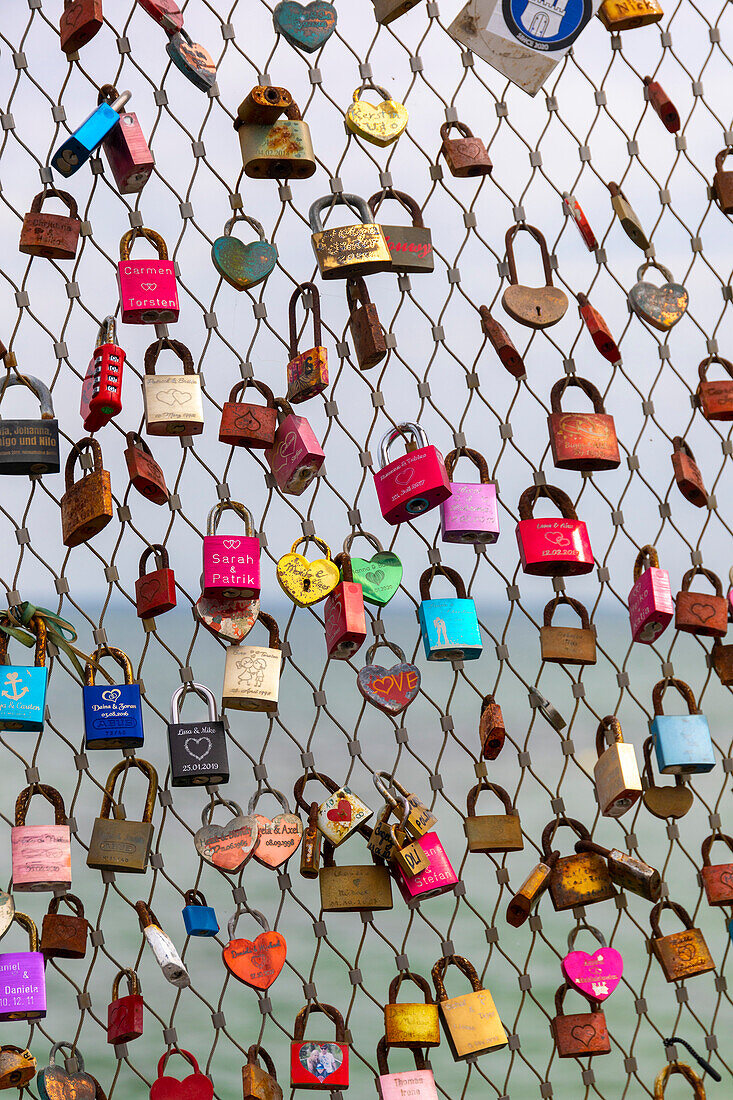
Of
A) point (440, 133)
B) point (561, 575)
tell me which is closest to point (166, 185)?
point (440, 133)

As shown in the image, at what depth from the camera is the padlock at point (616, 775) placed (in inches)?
96.0

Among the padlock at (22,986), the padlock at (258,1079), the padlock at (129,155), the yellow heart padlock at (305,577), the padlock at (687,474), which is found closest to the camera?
the padlock at (22,986)

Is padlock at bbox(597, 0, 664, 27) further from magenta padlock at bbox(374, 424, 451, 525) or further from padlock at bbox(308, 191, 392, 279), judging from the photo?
magenta padlock at bbox(374, 424, 451, 525)

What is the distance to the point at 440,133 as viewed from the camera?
2.70 m

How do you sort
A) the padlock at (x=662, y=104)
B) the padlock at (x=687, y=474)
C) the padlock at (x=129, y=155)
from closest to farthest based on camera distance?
the padlock at (x=129, y=155) < the padlock at (x=687, y=474) < the padlock at (x=662, y=104)

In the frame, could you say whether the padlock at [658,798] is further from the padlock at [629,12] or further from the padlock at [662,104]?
the padlock at [629,12]

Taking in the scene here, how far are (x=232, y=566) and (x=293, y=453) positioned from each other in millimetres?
230

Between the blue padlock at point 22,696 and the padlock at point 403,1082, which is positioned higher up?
the blue padlock at point 22,696

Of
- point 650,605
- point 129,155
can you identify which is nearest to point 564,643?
point 650,605

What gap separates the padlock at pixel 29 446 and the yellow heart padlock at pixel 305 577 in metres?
0.41

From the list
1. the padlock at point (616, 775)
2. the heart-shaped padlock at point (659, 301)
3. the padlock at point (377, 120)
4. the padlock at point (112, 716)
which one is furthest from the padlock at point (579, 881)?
the padlock at point (377, 120)

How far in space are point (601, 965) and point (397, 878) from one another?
0.40 meters

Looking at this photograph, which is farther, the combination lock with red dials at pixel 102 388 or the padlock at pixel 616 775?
the padlock at pixel 616 775

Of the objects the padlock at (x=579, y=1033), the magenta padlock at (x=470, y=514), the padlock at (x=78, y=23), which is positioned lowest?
the padlock at (x=579, y=1033)
